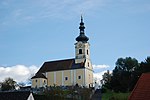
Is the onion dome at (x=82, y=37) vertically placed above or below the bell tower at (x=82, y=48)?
above

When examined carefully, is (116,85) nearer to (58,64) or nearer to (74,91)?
(74,91)

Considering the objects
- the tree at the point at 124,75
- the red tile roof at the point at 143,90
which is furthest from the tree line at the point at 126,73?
the red tile roof at the point at 143,90

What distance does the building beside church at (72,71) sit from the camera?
95.8 metres

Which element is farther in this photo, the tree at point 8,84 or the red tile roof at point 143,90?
the tree at point 8,84

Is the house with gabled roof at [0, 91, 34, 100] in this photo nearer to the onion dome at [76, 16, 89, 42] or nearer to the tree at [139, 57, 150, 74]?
the tree at [139, 57, 150, 74]

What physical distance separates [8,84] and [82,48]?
24.8 metres

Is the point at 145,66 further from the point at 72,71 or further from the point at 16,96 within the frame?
the point at 72,71

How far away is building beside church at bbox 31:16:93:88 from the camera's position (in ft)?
314

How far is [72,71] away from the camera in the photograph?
9669 cm

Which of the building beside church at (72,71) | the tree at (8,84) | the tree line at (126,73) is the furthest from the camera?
the building beside church at (72,71)

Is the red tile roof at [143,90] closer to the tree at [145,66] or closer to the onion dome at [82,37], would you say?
the tree at [145,66]

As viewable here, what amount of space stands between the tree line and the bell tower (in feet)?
65.9

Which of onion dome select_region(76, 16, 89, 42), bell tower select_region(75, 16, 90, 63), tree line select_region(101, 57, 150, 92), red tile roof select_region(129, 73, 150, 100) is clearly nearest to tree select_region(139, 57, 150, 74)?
tree line select_region(101, 57, 150, 92)

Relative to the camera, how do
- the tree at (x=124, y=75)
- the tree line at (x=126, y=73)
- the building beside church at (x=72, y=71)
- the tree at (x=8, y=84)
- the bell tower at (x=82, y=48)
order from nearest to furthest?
the tree line at (x=126, y=73) < the tree at (x=124, y=75) < the tree at (x=8, y=84) < the building beside church at (x=72, y=71) < the bell tower at (x=82, y=48)
